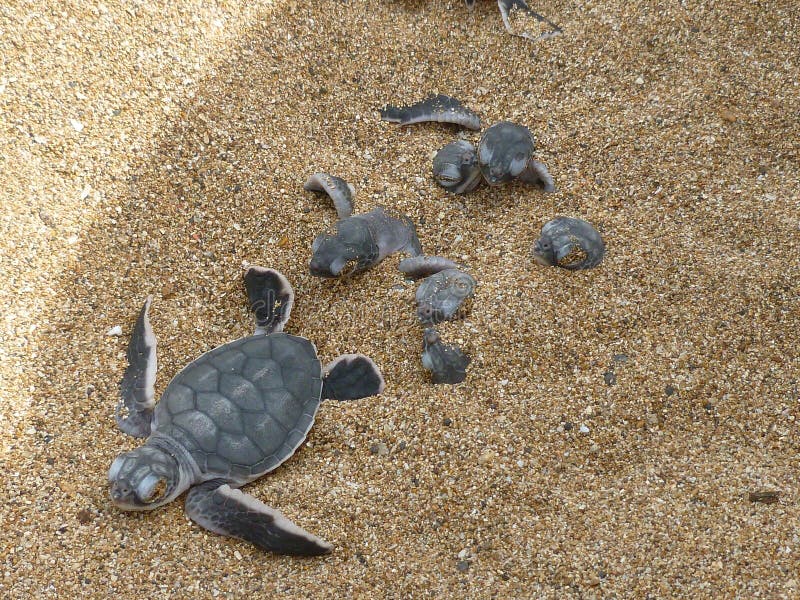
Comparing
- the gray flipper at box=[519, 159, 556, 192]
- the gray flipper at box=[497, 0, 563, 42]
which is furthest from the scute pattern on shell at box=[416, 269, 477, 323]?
the gray flipper at box=[497, 0, 563, 42]

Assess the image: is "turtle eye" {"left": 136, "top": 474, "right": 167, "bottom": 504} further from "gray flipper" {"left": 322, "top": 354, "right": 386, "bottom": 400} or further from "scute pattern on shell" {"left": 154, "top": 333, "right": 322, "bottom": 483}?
"gray flipper" {"left": 322, "top": 354, "right": 386, "bottom": 400}

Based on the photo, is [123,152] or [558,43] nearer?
[123,152]

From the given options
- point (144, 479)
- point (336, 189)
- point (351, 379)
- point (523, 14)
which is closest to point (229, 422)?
Answer: point (144, 479)

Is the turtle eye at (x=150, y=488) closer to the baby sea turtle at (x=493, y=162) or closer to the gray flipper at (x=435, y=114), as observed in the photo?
the baby sea turtle at (x=493, y=162)

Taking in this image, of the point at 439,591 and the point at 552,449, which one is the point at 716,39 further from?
the point at 439,591

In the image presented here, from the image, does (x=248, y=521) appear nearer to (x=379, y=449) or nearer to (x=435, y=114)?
(x=379, y=449)

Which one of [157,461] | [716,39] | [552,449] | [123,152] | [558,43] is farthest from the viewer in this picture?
[558,43]

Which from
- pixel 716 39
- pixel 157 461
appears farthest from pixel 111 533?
pixel 716 39
